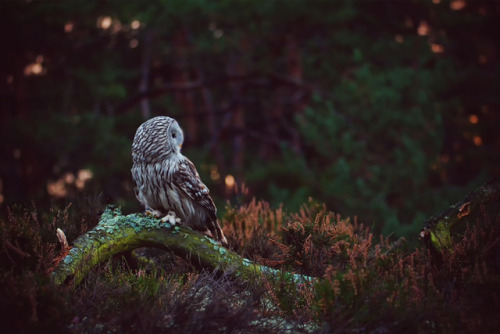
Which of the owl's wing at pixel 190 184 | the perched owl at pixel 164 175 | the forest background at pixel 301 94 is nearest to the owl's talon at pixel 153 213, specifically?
the perched owl at pixel 164 175

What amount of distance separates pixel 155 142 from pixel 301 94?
13.9m

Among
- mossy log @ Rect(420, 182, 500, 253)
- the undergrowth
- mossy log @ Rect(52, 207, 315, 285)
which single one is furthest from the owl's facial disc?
mossy log @ Rect(420, 182, 500, 253)

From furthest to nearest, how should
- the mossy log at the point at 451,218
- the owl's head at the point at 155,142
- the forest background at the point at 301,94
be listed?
the forest background at the point at 301,94
the owl's head at the point at 155,142
the mossy log at the point at 451,218

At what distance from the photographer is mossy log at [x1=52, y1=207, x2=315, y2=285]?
4586 millimetres

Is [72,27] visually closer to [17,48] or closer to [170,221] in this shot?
[17,48]

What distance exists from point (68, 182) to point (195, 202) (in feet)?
28.0

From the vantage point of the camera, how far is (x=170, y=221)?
4.88 m

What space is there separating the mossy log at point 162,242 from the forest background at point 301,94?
3847mm

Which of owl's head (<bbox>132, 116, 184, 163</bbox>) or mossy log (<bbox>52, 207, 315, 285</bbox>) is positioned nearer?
mossy log (<bbox>52, 207, 315, 285</bbox>)

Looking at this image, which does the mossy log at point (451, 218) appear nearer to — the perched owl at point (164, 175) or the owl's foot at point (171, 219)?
the perched owl at point (164, 175)

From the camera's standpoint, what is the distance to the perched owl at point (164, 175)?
4801 millimetres

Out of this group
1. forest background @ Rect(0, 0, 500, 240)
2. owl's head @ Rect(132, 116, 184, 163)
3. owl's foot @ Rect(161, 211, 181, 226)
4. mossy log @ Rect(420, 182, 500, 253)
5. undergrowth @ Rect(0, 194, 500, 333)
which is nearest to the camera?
undergrowth @ Rect(0, 194, 500, 333)

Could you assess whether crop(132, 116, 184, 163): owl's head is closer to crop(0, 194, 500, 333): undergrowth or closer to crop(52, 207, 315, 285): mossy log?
crop(52, 207, 315, 285): mossy log

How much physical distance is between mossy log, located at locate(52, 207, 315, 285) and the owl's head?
0.54m
